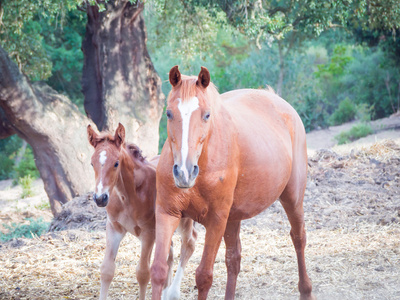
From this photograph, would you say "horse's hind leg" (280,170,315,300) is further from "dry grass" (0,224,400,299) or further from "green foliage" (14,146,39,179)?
"green foliage" (14,146,39,179)

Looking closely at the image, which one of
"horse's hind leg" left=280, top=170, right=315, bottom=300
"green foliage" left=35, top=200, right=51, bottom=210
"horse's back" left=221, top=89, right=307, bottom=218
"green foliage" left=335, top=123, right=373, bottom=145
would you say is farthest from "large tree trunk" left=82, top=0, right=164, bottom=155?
"green foliage" left=335, top=123, right=373, bottom=145

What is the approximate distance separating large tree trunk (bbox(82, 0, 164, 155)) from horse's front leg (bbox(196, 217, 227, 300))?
20.7 ft

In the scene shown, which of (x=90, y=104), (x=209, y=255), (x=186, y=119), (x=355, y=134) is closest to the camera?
(x=186, y=119)

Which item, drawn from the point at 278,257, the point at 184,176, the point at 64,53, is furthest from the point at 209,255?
the point at 64,53

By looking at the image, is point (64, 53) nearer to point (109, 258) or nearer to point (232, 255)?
point (109, 258)

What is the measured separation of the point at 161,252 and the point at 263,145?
133 cm

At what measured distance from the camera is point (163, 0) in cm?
847

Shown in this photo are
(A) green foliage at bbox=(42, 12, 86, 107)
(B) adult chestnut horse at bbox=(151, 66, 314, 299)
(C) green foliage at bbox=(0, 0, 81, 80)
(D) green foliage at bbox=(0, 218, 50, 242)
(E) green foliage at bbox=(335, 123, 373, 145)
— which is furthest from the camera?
→ (E) green foliage at bbox=(335, 123, 373, 145)

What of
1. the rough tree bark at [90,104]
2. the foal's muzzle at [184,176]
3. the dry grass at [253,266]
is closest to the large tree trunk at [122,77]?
the rough tree bark at [90,104]

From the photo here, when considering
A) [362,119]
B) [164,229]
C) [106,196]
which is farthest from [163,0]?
[362,119]

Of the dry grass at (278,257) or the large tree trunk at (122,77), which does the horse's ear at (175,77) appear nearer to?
the dry grass at (278,257)

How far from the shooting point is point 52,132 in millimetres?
8859

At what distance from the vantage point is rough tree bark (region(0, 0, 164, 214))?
862cm

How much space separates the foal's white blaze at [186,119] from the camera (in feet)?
10.1
